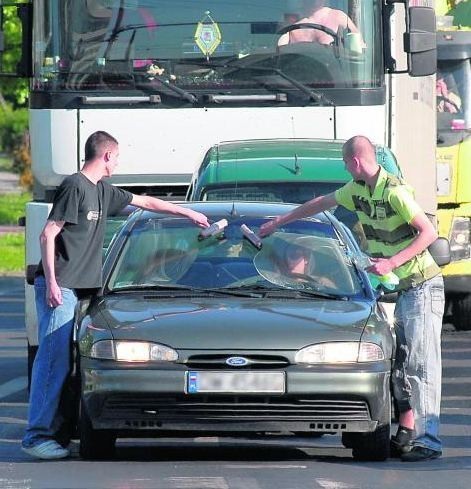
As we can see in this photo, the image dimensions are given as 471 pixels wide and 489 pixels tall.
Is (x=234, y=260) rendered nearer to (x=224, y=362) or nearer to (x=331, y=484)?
(x=224, y=362)

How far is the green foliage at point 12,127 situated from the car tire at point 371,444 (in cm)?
4080

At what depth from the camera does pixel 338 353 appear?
28.2ft

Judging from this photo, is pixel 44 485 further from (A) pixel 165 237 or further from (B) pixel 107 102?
(B) pixel 107 102

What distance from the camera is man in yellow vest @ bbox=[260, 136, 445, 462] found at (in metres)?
9.34

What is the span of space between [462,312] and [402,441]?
8.22m

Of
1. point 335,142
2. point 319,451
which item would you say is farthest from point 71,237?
point 335,142

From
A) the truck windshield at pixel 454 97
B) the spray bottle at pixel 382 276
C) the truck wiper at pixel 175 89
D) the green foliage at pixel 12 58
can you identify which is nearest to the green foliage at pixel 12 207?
the green foliage at pixel 12 58

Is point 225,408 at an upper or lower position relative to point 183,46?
lower

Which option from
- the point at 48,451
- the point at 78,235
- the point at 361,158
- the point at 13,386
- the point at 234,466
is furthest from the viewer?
the point at 13,386

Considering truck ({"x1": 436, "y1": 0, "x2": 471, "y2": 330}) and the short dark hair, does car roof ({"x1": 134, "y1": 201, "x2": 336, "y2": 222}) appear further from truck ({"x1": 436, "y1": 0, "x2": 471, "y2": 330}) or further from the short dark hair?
truck ({"x1": 436, "y1": 0, "x2": 471, "y2": 330})

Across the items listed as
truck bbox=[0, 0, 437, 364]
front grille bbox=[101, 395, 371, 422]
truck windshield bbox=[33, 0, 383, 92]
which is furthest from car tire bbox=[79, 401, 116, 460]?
truck windshield bbox=[33, 0, 383, 92]

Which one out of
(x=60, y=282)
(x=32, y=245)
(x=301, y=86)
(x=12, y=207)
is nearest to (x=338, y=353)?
(x=60, y=282)

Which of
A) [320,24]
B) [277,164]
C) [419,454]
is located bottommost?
[419,454]

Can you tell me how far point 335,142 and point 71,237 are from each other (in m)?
4.36
